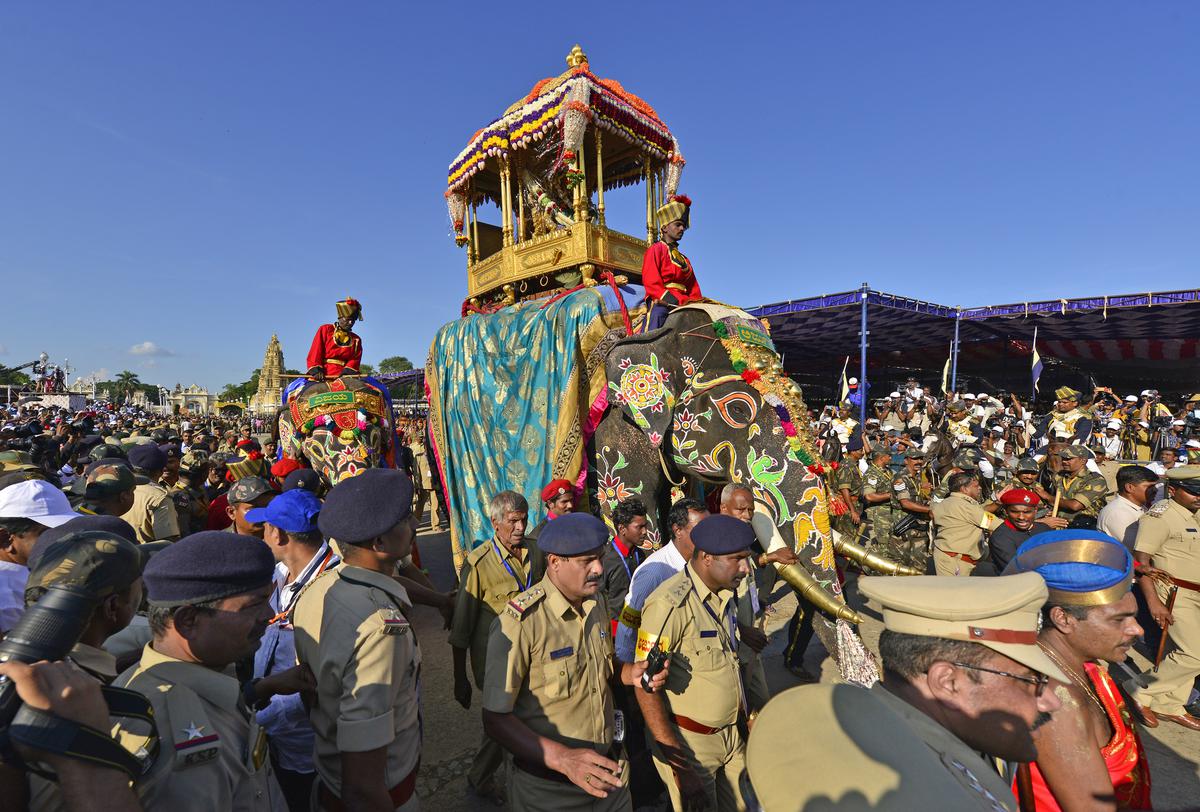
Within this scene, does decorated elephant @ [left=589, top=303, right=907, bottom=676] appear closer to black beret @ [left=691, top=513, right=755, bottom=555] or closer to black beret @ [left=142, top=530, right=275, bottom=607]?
black beret @ [left=691, top=513, right=755, bottom=555]

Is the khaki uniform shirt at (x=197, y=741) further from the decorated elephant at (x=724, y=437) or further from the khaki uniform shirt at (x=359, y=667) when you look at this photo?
the decorated elephant at (x=724, y=437)

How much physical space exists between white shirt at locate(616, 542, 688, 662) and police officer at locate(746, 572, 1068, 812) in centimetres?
138

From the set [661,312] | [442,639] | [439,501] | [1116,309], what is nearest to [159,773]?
[442,639]

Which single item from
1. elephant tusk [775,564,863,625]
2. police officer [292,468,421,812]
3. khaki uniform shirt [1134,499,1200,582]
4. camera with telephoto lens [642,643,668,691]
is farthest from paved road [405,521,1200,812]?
police officer [292,468,421,812]

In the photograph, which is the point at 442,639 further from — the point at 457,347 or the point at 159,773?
the point at 159,773

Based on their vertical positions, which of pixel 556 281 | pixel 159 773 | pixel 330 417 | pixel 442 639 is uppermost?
pixel 556 281

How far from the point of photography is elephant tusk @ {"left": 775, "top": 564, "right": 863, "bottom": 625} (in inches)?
131

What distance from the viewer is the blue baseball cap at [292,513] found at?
101 inches

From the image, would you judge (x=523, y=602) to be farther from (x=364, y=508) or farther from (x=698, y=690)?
(x=698, y=690)

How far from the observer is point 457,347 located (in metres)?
7.23

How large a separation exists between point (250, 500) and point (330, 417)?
8.07ft

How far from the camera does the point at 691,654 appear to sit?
2445 millimetres

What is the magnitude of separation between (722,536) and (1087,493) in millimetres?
5502

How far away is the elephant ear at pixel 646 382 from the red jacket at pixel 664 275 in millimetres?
605
